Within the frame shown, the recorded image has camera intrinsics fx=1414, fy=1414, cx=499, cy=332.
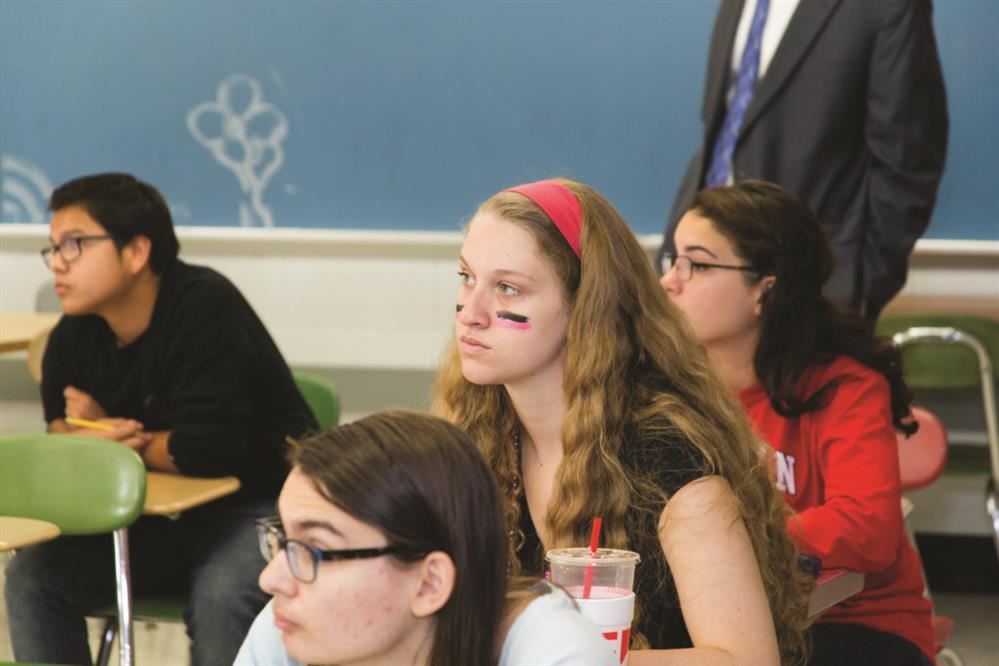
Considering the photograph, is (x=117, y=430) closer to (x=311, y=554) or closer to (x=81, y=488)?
(x=81, y=488)

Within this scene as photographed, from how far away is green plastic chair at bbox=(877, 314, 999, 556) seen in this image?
391 centimetres

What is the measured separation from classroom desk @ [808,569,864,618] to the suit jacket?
160cm

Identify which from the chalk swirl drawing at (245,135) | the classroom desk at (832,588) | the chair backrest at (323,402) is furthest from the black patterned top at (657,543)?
the chalk swirl drawing at (245,135)

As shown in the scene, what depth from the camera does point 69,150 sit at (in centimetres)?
475

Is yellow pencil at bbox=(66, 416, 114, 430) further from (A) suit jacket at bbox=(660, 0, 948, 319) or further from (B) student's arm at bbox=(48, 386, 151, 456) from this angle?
(A) suit jacket at bbox=(660, 0, 948, 319)

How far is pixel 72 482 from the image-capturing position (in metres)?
2.63

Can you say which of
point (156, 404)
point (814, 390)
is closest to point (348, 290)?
point (156, 404)

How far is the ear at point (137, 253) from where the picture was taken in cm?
323

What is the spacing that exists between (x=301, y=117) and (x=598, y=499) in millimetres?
3134

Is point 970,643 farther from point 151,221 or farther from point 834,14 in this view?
point 151,221

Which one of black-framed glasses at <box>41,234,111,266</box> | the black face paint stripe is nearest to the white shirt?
black-framed glasses at <box>41,234,111,266</box>

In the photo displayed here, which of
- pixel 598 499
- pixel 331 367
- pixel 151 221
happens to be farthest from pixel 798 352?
pixel 331 367

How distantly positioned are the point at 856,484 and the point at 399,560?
4.08 feet

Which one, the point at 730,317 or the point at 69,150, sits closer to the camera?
the point at 730,317
